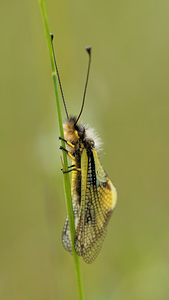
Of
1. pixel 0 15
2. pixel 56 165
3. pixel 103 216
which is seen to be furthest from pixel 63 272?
pixel 0 15

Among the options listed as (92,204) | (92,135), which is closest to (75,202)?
(92,204)

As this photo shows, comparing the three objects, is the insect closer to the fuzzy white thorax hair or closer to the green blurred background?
the fuzzy white thorax hair

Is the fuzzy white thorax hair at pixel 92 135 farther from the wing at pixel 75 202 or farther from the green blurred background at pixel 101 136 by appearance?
the wing at pixel 75 202

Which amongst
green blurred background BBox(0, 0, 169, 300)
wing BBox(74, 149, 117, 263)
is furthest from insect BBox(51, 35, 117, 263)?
green blurred background BBox(0, 0, 169, 300)

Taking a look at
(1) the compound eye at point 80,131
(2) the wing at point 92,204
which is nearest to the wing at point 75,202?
(2) the wing at point 92,204

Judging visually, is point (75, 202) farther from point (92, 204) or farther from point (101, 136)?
point (101, 136)

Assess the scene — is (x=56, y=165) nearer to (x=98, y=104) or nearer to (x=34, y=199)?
(x=98, y=104)
